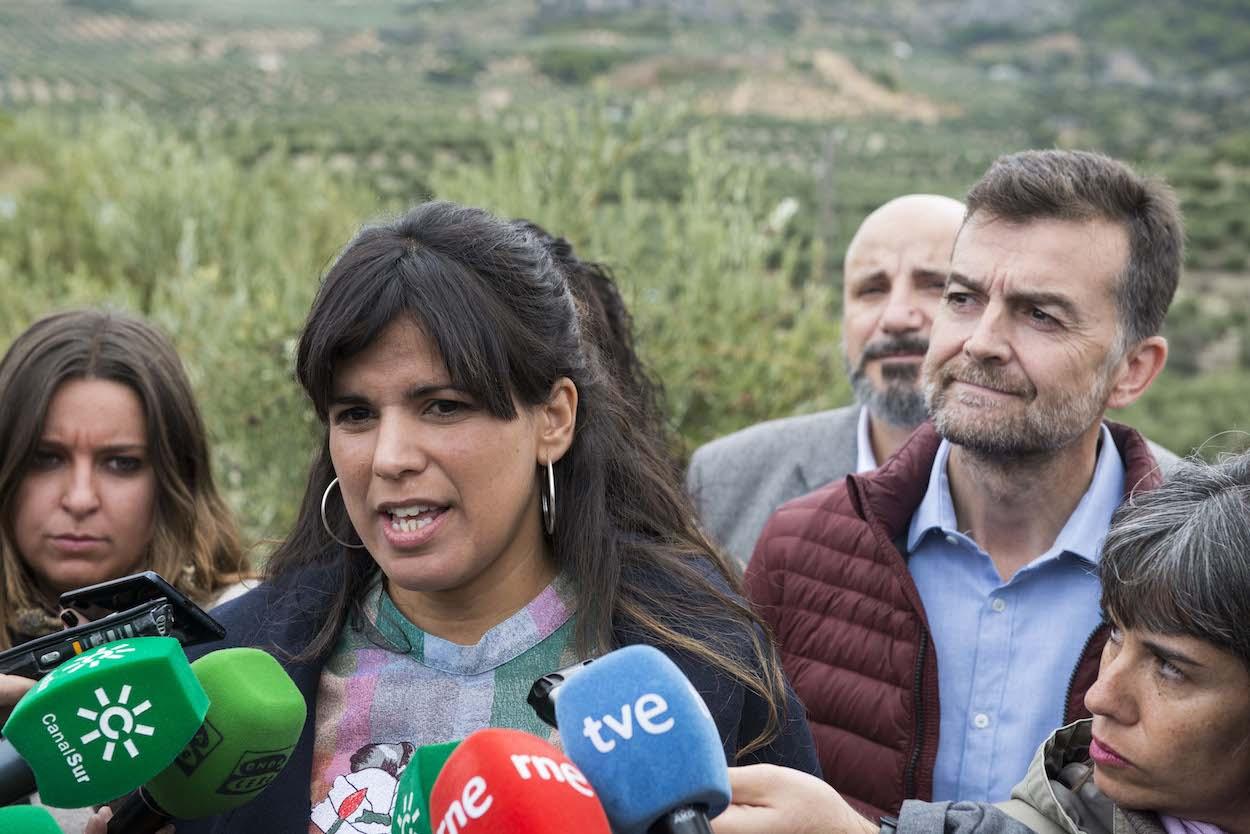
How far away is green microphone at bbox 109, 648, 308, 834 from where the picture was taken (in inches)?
74.2

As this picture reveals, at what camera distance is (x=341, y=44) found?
66625 millimetres

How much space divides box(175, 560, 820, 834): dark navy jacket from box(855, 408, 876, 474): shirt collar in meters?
1.58

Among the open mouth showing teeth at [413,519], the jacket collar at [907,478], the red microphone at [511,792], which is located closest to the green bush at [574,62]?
the jacket collar at [907,478]

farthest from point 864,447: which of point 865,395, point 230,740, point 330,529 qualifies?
point 230,740

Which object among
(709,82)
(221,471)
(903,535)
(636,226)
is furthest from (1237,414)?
(709,82)

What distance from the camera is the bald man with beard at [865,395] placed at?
403cm

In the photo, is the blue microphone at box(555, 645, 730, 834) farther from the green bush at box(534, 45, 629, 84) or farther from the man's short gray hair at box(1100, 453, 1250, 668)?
the green bush at box(534, 45, 629, 84)

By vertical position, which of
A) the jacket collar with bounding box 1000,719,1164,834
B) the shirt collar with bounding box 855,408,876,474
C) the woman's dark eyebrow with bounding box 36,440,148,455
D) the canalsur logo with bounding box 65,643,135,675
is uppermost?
the canalsur logo with bounding box 65,643,135,675

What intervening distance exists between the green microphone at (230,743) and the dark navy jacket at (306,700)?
29 centimetres

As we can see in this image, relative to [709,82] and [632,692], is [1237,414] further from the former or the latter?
[709,82]

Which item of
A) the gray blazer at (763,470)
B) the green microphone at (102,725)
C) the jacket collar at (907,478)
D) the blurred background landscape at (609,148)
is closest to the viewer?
the green microphone at (102,725)

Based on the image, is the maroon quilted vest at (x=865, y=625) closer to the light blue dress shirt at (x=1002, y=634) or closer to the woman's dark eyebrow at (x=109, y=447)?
the light blue dress shirt at (x=1002, y=634)

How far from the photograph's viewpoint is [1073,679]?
269 centimetres

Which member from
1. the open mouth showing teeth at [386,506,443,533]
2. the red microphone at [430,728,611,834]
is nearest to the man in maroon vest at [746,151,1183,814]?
the open mouth showing teeth at [386,506,443,533]
